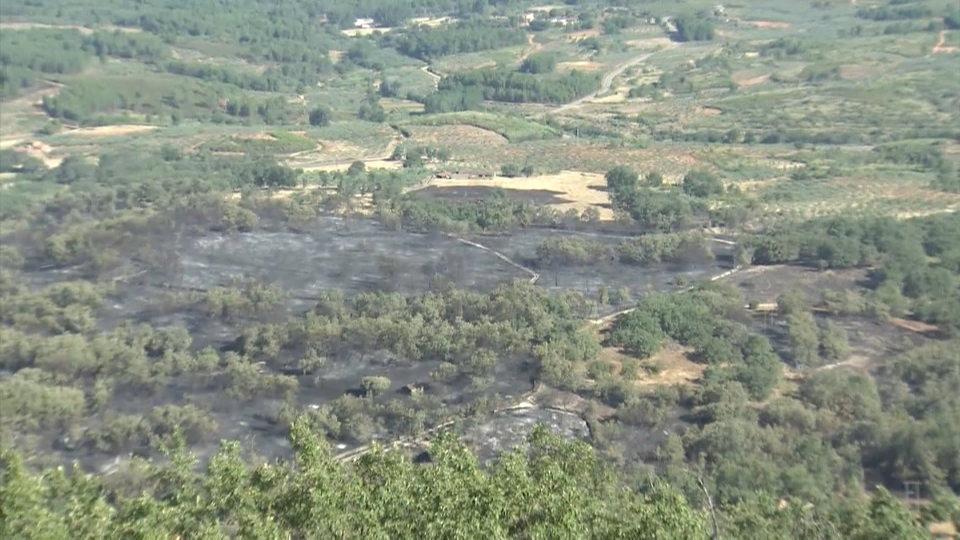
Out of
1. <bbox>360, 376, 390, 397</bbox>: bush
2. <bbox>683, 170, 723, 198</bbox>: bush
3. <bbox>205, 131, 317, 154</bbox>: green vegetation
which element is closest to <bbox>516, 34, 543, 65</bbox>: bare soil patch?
<bbox>205, 131, 317, 154</bbox>: green vegetation

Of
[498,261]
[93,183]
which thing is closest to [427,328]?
[498,261]

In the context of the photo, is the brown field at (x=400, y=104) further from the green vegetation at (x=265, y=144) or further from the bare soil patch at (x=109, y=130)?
the bare soil patch at (x=109, y=130)

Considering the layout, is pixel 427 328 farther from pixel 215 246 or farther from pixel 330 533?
pixel 330 533

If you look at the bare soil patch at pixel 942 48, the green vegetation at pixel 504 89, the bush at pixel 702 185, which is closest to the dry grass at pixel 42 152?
the green vegetation at pixel 504 89

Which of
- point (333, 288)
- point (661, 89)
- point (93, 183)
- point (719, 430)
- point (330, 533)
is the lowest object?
point (661, 89)

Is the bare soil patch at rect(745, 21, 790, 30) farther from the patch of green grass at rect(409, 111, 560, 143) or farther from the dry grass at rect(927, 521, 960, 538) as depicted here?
the dry grass at rect(927, 521, 960, 538)

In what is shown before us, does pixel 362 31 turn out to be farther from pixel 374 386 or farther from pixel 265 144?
pixel 374 386
